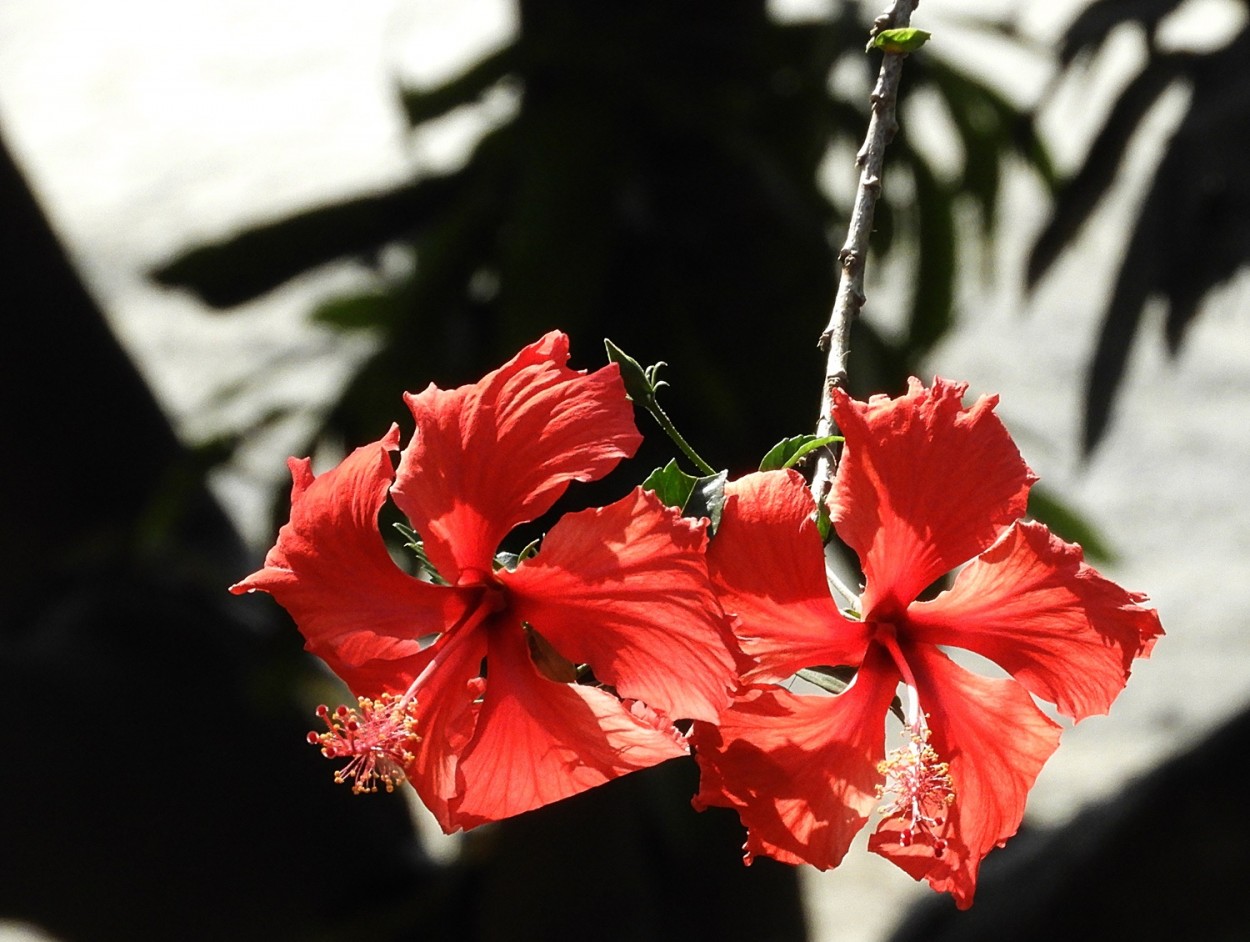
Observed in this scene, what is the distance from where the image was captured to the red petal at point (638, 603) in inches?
19.4

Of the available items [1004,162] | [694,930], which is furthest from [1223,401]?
[694,930]

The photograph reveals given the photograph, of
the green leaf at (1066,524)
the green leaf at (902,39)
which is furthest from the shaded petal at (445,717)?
the green leaf at (1066,524)

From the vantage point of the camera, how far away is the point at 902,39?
595mm

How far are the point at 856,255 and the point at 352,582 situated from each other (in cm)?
22

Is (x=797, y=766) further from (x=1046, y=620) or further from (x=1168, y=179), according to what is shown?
(x=1168, y=179)

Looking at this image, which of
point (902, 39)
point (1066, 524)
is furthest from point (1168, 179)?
point (902, 39)

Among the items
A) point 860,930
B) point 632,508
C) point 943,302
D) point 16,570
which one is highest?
point 632,508

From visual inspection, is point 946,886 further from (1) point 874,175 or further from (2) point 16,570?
(2) point 16,570

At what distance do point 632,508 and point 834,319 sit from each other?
0.11 meters

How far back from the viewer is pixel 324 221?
7.05 ft

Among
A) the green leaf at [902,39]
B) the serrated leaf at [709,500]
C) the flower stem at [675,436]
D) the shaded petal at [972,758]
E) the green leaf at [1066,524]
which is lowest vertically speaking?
the green leaf at [1066,524]

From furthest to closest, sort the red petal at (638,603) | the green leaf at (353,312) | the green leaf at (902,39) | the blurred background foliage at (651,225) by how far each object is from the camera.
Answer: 1. the green leaf at (353,312)
2. the blurred background foliage at (651,225)
3. the green leaf at (902,39)
4. the red petal at (638,603)

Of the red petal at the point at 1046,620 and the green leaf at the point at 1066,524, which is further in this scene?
the green leaf at the point at 1066,524

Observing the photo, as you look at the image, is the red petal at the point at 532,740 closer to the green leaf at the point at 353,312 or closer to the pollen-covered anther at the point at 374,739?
the pollen-covered anther at the point at 374,739
